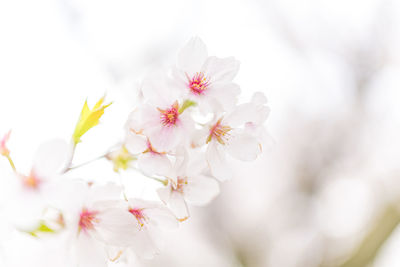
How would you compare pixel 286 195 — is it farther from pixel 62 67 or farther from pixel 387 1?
pixel 62 67

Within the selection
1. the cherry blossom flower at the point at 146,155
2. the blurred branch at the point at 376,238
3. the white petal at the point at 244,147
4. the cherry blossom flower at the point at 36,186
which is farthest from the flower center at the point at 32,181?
the blurred branch at the point at 376,238

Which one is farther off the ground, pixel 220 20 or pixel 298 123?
pixel 220 20

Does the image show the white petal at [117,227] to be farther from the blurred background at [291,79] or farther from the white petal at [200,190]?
→ the blurred background at [291,79]

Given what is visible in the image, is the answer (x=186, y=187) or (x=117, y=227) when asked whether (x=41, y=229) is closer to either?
(x=117, y=227)

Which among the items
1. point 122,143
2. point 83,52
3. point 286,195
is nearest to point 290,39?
point 286,195

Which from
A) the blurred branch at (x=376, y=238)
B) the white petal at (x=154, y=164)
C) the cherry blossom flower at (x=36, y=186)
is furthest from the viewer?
the blurred branch at (x=376, y=238)

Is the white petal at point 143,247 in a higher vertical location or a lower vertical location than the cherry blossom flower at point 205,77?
lower

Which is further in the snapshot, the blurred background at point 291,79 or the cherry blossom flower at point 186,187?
the blurred background at point 291,79
